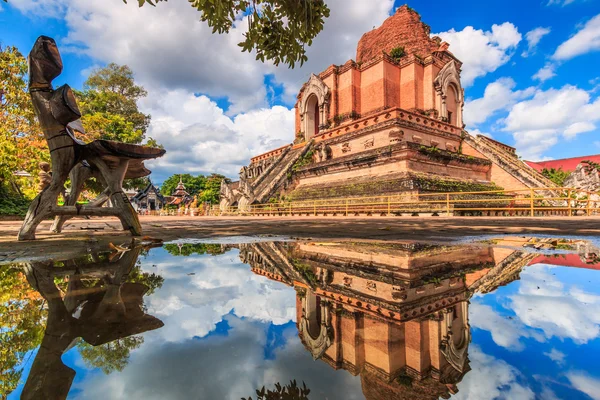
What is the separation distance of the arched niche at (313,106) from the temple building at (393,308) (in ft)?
65.2

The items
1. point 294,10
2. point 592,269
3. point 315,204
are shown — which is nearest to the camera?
point 592,269

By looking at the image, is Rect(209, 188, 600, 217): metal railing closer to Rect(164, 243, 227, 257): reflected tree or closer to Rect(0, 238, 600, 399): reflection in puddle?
Rect(164, 243, 227, 257): reflected tree

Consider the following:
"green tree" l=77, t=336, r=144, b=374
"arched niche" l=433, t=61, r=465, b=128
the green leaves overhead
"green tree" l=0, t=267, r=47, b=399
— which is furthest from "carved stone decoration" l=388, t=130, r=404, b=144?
"green tree" l=77, t=336, r=144, b=374

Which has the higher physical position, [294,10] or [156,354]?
[294,10]

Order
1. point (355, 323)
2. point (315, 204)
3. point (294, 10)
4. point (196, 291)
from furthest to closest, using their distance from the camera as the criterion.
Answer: point (315, 204), point (294, 10), point (196, 291), point (355, 323)

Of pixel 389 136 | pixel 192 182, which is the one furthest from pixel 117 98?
pixel 192 182

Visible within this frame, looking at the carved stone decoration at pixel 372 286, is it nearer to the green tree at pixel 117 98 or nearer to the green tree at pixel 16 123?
Result: the green tree at pixel 16 123

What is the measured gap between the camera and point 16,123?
1158 cm

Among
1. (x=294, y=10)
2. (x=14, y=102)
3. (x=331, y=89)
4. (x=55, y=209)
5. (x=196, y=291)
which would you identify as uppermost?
(x=331, y=89)

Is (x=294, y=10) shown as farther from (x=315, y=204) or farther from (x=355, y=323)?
(x=315, y=204)

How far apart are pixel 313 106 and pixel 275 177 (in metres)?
8.26

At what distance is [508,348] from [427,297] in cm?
49

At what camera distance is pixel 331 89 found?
21312mm

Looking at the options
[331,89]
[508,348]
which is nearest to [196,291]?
[508,348]
